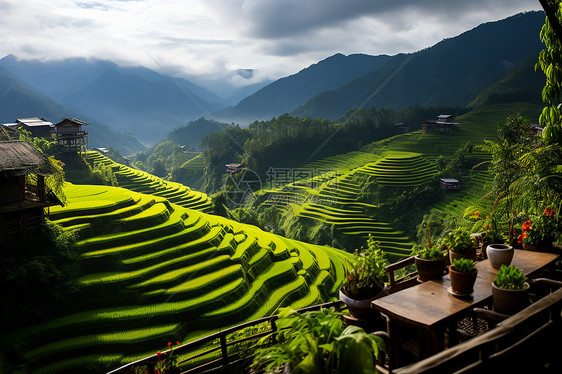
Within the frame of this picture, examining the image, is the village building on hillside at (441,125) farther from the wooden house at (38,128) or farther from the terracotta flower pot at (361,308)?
the terracotta flower pot at (361,308)

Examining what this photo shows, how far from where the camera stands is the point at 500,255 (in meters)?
3.74

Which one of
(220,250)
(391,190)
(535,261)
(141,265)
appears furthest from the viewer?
(391,190)

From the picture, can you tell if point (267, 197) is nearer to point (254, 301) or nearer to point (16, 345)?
point (254, 301)

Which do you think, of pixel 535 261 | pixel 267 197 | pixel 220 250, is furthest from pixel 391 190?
pixel 535 261

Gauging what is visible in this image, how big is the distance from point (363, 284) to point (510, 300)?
4.27 ft

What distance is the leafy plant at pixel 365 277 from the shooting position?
348cm

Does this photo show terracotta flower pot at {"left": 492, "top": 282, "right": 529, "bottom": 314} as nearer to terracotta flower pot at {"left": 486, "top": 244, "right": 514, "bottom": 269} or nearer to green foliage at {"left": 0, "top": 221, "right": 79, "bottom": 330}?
terracotta flower pot at {"left": 486, "top": 244, "right": 514, "bottom": 269}

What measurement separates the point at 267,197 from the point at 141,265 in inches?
1293

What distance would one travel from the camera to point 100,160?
40719mm

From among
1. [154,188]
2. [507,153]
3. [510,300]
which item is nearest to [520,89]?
[507,153]

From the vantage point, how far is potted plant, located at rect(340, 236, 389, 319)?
11.1ft

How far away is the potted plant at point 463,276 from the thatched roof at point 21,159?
1363cm

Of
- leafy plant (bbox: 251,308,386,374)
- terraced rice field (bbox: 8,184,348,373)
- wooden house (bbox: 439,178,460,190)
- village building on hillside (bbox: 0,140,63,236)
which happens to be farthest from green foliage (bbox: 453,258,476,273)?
wooden house (bbox: 439,178,460,190)

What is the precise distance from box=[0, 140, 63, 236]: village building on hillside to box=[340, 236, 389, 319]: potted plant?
12.6 metres
